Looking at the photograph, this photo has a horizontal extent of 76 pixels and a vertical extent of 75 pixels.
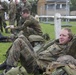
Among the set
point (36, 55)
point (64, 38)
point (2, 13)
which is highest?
point (64, 38)

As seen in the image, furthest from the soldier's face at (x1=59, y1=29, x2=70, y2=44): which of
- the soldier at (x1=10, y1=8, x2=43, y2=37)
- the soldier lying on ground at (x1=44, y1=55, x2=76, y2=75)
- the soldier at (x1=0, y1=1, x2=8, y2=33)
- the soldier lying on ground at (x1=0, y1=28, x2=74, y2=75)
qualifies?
the soldier at (x1=0, y1=1, x2=8, y2=33)

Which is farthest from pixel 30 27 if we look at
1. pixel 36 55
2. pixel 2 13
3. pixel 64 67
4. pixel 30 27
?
pixel 2 13

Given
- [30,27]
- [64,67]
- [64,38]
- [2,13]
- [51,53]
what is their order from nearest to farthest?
1. [64,67]
2. [64,38]
3. [51,53]
4. [30,27]
5. [2,13]

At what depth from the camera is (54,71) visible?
3.96 metres

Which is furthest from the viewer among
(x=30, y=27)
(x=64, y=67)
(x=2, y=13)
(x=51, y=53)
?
(x=2, y=13)

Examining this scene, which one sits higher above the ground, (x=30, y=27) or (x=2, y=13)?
(x=30, y=27)

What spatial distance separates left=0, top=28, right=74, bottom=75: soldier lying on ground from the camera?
5137mm

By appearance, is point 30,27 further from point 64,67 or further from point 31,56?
point 64,67

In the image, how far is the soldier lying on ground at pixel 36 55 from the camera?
514cm

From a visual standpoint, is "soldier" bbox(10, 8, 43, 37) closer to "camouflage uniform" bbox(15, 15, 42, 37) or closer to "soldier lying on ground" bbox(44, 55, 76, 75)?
"camouflage uniform" bbox(15, 15, 42, 37)

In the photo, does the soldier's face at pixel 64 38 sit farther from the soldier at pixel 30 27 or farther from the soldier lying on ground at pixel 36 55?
the soldier at pixel 30 27

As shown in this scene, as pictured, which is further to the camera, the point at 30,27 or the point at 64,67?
the point at 30,27

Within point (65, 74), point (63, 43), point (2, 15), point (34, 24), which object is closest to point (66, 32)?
point (63, 43)

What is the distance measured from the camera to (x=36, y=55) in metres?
5.31
